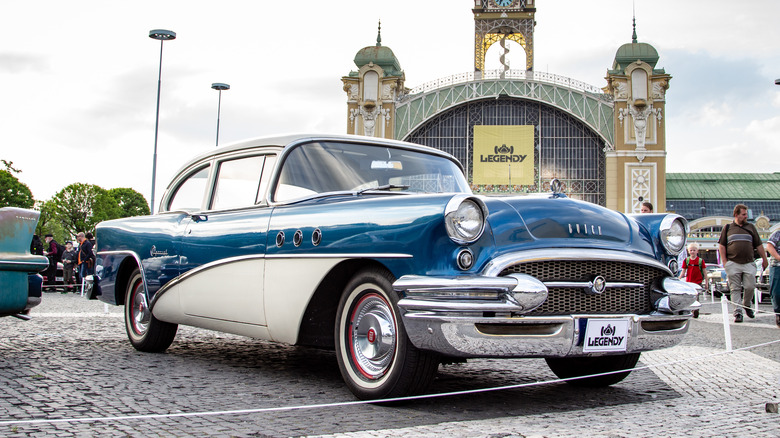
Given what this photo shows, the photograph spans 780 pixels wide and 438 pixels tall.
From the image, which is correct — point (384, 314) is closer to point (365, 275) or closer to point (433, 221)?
point (365, 275)

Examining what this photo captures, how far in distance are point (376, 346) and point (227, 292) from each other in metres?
1.52

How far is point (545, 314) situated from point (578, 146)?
5291 cm

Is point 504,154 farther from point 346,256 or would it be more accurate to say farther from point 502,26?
point 346,256

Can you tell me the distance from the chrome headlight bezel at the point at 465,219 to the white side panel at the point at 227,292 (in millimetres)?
1552

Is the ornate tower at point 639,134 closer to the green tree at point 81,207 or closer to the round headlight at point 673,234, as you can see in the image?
the green tree at point 81,207

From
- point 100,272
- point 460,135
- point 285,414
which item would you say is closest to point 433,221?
point 285,414

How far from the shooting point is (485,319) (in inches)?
140

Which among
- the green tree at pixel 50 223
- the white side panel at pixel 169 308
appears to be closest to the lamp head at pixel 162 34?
the white side panel at pixel 169 308

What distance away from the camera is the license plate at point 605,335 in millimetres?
3770

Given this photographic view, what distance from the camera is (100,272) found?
7070mm

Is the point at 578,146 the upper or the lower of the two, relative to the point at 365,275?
upper

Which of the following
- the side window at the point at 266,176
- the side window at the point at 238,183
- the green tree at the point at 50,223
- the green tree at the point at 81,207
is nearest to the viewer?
the side window at the point at 266,176

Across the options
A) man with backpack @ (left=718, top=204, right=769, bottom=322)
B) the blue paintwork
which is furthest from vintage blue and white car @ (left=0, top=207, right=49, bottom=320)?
man with backpack @ (left=718, top=204, right=769, bottom=322)

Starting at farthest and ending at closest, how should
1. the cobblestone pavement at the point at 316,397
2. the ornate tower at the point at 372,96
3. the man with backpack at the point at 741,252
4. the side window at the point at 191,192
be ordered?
the ornate tower at the point at 372,96 → the man with backpack at the point at 741,252 → the side window at the point at 191,192 → the cobblestone pavement at the point at 316,397
